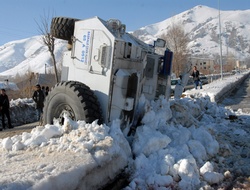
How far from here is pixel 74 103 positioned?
4.77 m

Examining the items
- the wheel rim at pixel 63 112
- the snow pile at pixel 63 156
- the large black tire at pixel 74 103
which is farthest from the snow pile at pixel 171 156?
the wheel rim at pixel 63 112

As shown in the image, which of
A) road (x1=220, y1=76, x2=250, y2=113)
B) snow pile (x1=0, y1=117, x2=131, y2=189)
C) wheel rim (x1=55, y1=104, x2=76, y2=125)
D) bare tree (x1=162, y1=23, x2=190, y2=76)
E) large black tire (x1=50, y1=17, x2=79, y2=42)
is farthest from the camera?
bare tree (x1=162, y1=23, x2=190, y2=76)

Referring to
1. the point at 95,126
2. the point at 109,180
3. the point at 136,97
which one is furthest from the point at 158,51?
the point at 109,180

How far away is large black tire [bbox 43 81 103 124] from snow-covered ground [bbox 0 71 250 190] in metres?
0.47

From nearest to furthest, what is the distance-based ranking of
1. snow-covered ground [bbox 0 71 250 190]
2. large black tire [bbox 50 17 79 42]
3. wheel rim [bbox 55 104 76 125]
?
snow-covered ground [bbox 0 71 250 190]
wheel rim [bbox 55 104 76 125]
large black tire [bbox 50 17 79 42]

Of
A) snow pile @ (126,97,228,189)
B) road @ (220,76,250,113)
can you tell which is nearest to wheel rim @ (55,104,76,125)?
snow pile @ (126,97,228,189)

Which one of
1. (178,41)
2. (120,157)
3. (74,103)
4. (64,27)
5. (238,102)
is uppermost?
(178,41)

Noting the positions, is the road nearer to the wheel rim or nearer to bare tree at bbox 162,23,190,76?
the wheel rim

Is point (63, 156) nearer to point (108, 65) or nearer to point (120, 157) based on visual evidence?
point (120, 157)

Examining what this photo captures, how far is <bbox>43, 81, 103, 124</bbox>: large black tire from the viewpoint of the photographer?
470cm

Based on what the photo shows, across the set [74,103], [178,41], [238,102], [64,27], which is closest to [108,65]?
[74,103]

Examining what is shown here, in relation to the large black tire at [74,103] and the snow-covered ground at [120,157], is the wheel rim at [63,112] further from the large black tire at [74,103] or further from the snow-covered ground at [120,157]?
the snow-covered ground at [120,157]

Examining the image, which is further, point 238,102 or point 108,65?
point 238,102

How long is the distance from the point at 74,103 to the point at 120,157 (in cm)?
130
